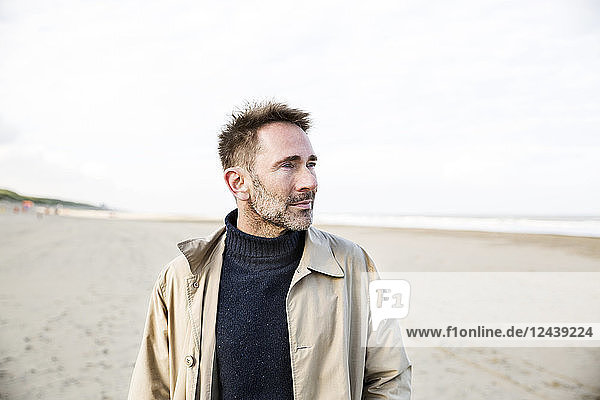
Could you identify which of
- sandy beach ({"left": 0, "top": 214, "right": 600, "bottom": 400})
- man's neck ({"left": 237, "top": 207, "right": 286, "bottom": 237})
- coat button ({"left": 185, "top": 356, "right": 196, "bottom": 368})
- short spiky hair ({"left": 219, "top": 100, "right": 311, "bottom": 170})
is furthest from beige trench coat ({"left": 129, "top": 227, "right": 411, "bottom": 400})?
sandy beach ({"left": 0, "top": 214, "right": 600, "bottom": 400})

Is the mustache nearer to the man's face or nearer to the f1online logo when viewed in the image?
the man's face

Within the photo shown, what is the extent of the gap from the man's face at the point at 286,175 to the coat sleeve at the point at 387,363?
1.38 feet

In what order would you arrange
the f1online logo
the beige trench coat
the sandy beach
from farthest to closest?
the sandy beach, the f1online logo, the beige trench coat

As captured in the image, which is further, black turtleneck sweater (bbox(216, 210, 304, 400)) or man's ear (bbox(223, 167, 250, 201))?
man's ear (bbox(223, 167, 250, 201))

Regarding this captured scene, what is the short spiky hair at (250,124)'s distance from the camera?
192 centimetres

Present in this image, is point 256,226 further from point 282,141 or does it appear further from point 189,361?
point 189,361

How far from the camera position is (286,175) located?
1.87m

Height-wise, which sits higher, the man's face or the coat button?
the man's face

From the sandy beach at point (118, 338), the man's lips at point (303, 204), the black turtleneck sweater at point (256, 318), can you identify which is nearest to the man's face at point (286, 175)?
the man's lips at point (303, 204)

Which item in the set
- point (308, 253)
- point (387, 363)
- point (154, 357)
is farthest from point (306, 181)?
point (154, 357)

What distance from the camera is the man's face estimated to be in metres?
1.87

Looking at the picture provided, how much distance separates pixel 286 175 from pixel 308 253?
0.26 meters

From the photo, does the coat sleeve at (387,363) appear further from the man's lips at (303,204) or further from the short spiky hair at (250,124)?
the short spiky hair at (250,124)

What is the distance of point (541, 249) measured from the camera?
1719cm
